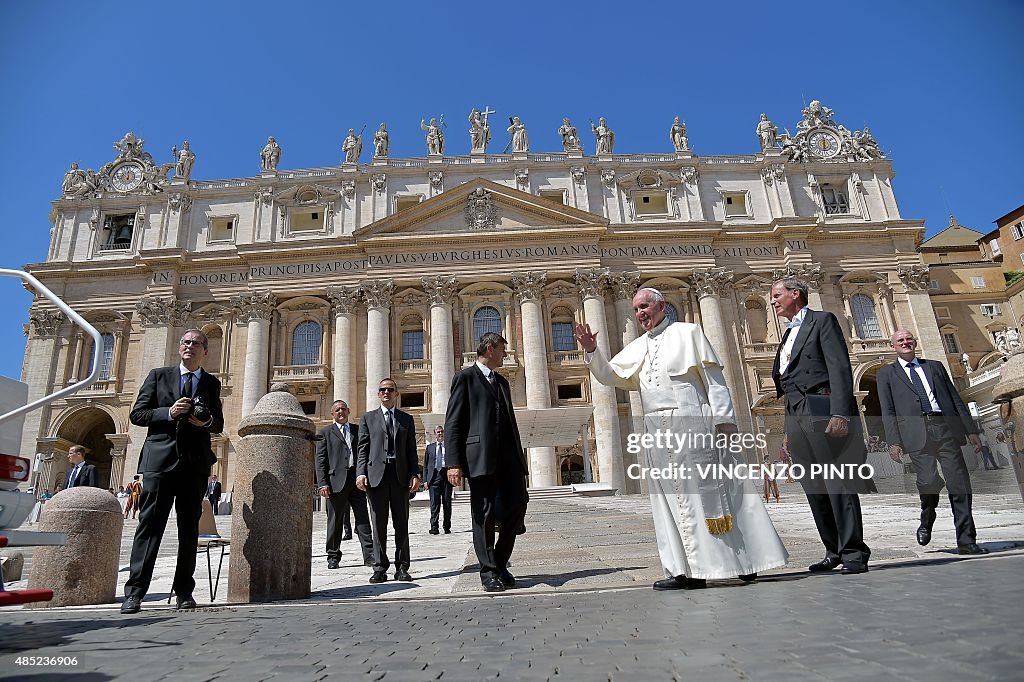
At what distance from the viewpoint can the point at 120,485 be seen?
91.0 ft

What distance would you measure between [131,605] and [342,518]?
398 centimetres

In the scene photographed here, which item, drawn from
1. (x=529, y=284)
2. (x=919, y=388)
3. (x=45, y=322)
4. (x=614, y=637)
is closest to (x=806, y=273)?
(x=529, y=284)

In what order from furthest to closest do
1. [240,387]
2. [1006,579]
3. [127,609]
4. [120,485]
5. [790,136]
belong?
[790,136], [240,387], [120,485], [127,609], [1006,579]

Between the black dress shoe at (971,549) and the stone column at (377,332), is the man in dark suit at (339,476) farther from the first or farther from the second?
the stone column at (377,332)

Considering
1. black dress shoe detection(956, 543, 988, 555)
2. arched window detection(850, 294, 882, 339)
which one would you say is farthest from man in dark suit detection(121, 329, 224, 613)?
arched window detection(850, 294, 882, 339)

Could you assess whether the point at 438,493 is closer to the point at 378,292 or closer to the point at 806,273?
the point at 378,292

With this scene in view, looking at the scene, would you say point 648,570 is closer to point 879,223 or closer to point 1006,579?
point 1006,579

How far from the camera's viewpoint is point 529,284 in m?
30.3

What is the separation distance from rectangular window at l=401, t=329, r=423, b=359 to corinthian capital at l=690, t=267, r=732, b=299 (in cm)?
1318

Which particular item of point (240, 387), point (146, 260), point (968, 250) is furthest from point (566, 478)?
point (968, 250)

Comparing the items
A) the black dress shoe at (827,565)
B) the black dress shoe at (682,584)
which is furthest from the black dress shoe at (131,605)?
the black dress shoe at (827,565)

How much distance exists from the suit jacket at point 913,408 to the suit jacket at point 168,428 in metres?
5.55

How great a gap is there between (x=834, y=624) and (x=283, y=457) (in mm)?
3919

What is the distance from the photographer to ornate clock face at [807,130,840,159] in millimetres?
35594
